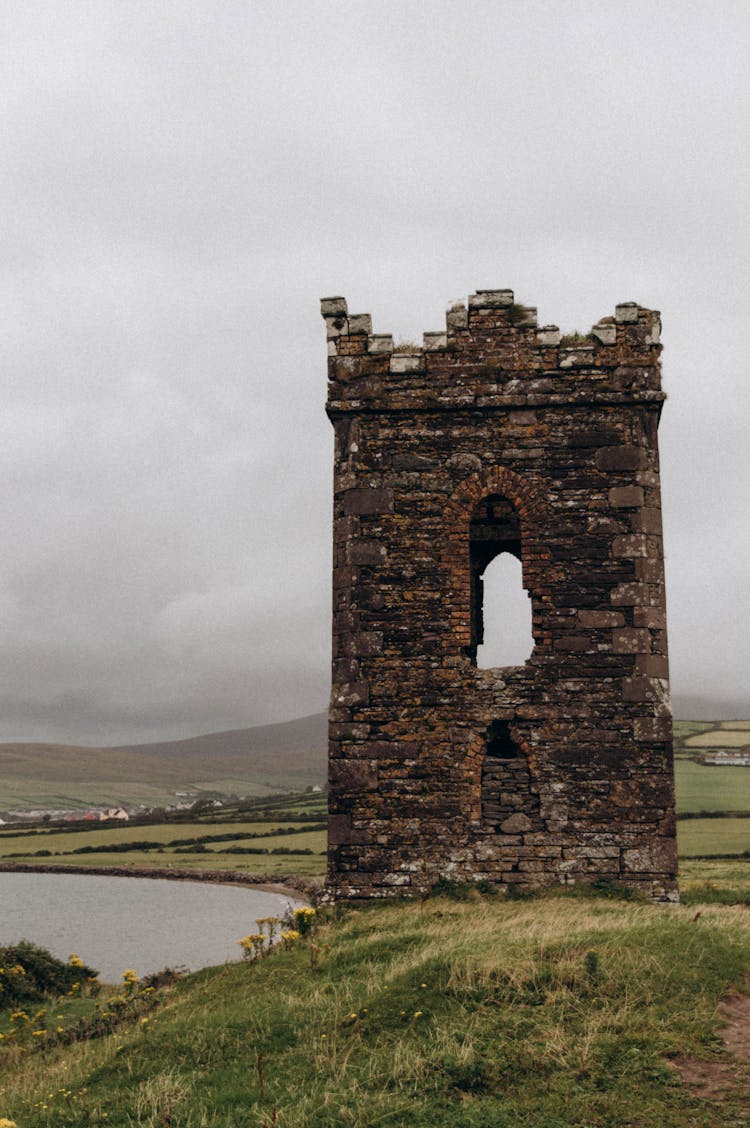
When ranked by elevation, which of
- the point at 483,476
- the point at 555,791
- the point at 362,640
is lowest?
the point at 555,791

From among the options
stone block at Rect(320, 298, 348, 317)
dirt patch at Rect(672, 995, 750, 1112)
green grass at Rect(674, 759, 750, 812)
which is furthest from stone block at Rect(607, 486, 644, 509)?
green grass at Rect(674, 759, 750, 812)

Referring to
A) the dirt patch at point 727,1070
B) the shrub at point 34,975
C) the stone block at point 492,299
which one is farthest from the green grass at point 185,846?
the dirt patch at point 727,1070

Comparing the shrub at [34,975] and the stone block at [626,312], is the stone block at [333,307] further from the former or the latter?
the shrub at [34,975]

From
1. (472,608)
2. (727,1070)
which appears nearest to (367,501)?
(472,608)

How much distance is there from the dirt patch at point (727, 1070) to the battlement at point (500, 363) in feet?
30.1

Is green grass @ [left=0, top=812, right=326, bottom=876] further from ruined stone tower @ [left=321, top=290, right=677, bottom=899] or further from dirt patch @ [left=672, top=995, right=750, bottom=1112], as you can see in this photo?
dirt patch @ [left=672, top=995, right=750, bottom=1112]

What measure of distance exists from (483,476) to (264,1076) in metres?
9.17

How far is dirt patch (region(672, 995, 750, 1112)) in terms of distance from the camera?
249 inches

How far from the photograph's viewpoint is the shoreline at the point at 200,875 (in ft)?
89.9

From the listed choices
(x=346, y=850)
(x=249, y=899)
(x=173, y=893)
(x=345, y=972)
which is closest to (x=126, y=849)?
(x=173, y=893)

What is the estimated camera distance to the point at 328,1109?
632 cm

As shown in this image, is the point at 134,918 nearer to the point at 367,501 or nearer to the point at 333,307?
the point at 367,501

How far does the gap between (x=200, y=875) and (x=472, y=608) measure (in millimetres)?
19741

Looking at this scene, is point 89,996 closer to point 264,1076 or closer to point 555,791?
point 555,791
